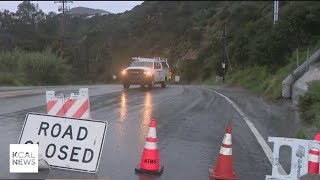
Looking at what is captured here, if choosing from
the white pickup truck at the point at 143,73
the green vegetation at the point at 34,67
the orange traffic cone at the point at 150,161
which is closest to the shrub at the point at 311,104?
the orange traffic cone at the point at 150,161

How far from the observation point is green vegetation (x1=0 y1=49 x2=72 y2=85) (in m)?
43.4

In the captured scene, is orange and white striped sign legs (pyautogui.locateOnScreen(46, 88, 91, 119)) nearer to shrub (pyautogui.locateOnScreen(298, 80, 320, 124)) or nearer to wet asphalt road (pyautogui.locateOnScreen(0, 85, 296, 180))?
wet asphalt road (pyautogui.locateOnScreen(0, 85, 296, 180))

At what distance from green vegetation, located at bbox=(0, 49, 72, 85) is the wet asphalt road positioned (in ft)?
87.5

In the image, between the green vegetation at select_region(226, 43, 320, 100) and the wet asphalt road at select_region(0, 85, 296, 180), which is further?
the green vegetation at select_region(226, 43, 320, 100)

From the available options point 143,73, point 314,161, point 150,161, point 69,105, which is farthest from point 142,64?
point 314,161

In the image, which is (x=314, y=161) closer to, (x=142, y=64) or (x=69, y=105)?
(x=69, y=105)

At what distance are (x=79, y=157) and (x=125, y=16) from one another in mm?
89744

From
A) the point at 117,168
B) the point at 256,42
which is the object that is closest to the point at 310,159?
the point at 117,168

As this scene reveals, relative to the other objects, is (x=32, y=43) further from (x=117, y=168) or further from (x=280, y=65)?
(x=117, y=168)

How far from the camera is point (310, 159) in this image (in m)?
6.83

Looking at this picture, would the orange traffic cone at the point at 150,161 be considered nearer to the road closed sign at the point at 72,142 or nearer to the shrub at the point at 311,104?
the road closed sign at the point at 72,142

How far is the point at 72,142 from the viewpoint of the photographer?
709 cm

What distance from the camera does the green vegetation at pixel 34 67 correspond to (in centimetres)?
4341

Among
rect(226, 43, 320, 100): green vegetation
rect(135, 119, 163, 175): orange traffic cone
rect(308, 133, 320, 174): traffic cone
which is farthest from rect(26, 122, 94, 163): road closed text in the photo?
rect(226, 43, 320, 100): green vegetation
